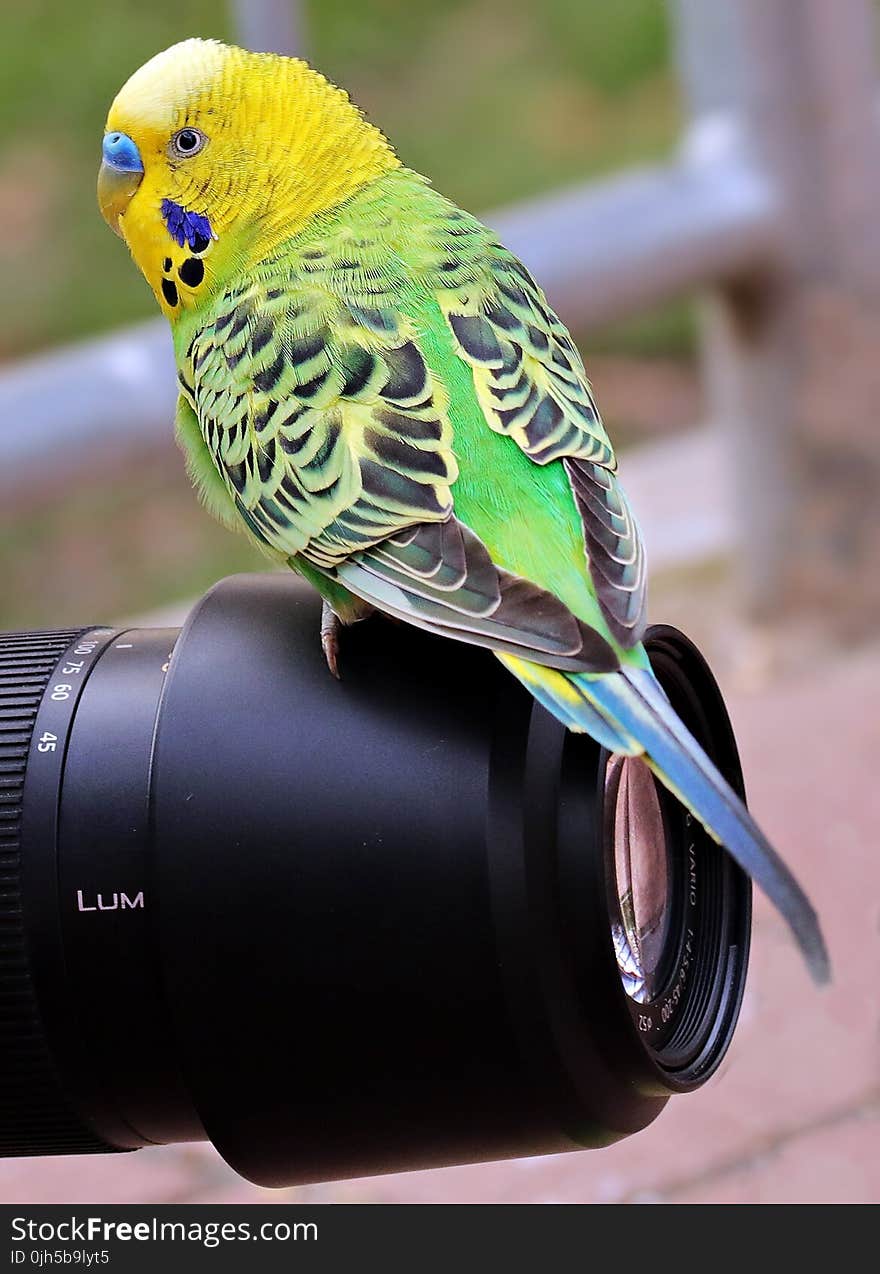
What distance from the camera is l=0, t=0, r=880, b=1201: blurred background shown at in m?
2.34

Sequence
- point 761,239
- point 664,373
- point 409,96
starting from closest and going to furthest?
point 761,239
point 664,373
point 409,96

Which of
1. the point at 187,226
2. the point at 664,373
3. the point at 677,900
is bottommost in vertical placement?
the point at 677,900

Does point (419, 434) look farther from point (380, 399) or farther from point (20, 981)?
point (20, 981)

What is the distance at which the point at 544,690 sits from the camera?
1181 mm

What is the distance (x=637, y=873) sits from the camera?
4.53ft

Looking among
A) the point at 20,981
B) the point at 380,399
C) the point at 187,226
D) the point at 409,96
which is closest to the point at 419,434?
the point at 380,399

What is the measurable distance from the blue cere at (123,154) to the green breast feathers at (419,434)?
0.14 m

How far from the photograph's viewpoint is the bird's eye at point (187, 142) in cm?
151

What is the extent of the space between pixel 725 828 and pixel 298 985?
1.16 ft

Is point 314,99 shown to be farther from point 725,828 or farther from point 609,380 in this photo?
point 609,380

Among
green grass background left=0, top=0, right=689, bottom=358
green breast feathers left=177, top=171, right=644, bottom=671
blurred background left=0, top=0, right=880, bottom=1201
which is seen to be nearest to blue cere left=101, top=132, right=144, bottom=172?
green breast feathers left=177, top=171, right=644, bottom=671

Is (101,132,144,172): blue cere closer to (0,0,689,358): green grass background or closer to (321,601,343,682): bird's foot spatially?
(321,601,343,682): bird's foot

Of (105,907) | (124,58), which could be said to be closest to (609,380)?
(124,58)

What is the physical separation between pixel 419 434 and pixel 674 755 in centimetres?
36
